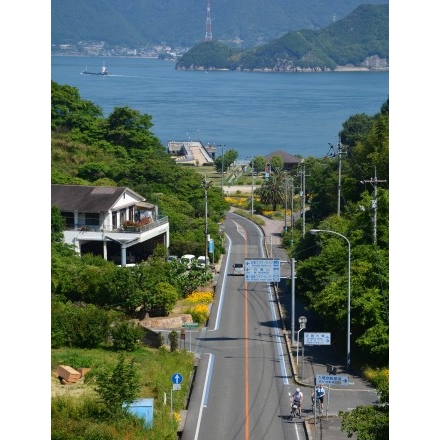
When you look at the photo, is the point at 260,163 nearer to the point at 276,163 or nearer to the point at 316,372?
the point at 276,163

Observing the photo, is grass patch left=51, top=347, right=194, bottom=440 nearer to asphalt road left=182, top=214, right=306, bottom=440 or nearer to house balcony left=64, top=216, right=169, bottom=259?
asphalt road left=182, top=214, right=306, bottom=440

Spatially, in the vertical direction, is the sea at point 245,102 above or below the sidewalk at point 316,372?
above

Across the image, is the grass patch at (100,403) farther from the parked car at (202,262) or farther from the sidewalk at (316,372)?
the parked car at (202,262)

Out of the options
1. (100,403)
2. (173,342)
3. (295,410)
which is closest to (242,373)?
(173,342)

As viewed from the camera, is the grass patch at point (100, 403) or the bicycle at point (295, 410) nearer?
the grass patch at point (100, 403)

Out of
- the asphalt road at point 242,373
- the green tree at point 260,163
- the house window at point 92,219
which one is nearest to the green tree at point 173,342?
the asphalt road at point 242,373

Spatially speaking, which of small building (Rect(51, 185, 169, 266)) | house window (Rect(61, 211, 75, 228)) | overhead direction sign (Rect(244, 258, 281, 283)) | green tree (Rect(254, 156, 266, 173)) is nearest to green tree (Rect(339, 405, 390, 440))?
overhead direction sign (Rect(244, 258, 281, 283))
